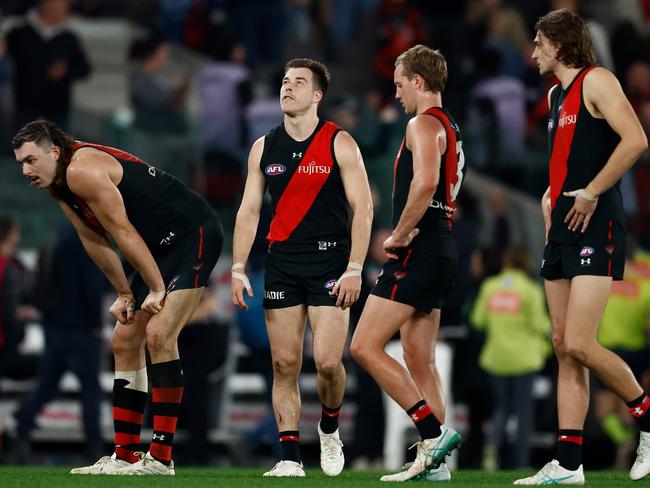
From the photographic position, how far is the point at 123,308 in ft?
28.8

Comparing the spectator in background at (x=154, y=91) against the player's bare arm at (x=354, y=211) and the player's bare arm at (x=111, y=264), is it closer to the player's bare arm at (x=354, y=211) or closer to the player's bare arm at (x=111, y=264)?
the player's bare arm at (x=111, y=264)

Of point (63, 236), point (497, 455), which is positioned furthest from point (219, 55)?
point (497, 455)

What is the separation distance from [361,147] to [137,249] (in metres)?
7.80

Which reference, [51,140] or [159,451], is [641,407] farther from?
[51,140]

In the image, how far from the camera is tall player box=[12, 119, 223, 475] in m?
8.52

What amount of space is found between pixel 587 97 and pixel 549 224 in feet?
2.71

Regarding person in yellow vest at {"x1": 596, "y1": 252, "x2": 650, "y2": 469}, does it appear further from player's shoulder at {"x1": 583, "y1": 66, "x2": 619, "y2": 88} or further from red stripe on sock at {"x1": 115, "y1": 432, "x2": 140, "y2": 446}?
red stripe on sock at {"x1": 115, "y1": 432, "x2": 140, "y2": 446}

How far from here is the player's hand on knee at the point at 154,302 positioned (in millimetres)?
8672

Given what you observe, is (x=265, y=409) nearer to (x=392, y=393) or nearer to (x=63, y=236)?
(x=63, y=236)

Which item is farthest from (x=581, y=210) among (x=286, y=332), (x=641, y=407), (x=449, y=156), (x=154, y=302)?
(x=154, y=302)

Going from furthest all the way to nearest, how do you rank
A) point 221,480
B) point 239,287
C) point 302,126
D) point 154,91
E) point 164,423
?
point 154,91 → point 302,126 → point 239,287 → point 164,423 → point 221,480

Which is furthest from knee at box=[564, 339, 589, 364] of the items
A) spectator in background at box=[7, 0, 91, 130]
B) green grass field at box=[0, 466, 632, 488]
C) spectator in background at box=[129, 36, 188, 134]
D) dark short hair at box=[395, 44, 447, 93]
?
spectator in background at box=[7, 0, 91, 130]

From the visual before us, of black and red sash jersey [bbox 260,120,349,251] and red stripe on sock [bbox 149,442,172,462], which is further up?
black and red sash jersey [bbox 260,120,349,251]

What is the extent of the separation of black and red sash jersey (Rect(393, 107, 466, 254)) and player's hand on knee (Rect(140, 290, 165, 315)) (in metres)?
1.55
